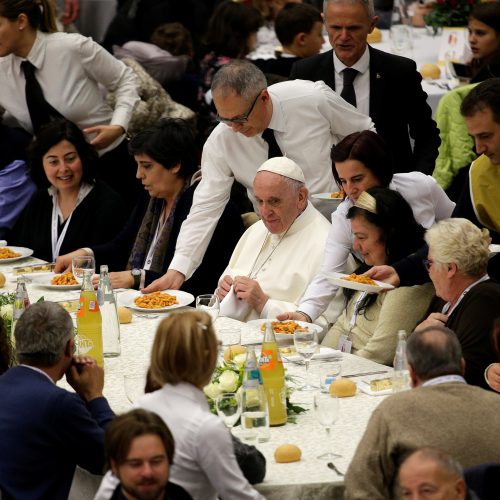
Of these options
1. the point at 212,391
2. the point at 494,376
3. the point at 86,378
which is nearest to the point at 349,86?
the point at 494,376

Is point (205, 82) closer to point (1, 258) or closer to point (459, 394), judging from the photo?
point (1, 258)

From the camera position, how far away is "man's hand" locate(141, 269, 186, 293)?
5.88 m

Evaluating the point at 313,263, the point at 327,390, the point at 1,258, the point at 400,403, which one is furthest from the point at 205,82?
the point at 400,403

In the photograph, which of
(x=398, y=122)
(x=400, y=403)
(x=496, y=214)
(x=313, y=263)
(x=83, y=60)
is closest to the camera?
(x=400, y=403)

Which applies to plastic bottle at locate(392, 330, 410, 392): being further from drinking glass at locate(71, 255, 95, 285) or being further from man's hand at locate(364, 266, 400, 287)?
drinking glass at locate(71, 255, 95, 285)

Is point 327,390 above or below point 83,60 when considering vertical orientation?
below

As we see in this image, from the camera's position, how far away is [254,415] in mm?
3801

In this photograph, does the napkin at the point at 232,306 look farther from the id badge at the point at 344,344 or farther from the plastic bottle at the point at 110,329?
the plastic bottle at the point at 110,329

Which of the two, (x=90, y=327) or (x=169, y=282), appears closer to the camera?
(x=90, y=327)

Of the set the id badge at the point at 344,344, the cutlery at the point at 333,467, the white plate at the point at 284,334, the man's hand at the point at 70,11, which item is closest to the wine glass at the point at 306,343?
the white plate at the point at 284,334

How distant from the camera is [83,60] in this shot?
7.40 meters

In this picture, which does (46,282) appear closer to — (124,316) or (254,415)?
(124,316)

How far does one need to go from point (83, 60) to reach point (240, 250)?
2034 mm

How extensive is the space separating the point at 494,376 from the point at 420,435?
84 cm
